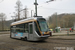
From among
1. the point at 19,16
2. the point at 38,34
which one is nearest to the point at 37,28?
the point at 38,34

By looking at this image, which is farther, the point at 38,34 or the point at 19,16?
the point at 19,16

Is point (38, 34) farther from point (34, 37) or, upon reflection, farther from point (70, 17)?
point (70, 17)

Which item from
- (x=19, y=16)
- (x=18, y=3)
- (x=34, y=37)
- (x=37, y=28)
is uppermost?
(x=18, y=3)

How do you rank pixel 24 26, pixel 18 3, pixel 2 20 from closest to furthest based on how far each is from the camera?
pixel 24 26 < pixel 18 3 < pixel 2 20

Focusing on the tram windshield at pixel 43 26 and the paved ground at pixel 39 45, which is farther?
the tram windshield at pixel 43 26

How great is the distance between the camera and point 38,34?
1255 cm

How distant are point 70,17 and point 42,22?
65.6 meters

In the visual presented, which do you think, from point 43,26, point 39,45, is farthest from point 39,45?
point 43,26

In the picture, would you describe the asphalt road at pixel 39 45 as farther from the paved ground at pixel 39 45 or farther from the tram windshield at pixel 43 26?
the tram windshield at pixel 43 26

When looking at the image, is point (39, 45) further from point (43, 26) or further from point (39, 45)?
point (43, 26)

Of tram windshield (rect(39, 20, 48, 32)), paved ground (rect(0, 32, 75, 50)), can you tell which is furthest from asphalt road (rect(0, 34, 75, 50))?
tram windshield (rect(39, 20, 48, 32))

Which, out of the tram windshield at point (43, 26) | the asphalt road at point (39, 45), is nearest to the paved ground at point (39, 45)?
the asphalt road at point (39, 45)

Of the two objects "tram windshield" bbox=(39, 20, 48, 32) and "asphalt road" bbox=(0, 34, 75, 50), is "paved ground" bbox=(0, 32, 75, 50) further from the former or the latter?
"tram windshield" bbox=(39, 20, 48, 32)

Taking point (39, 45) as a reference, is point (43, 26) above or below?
above
